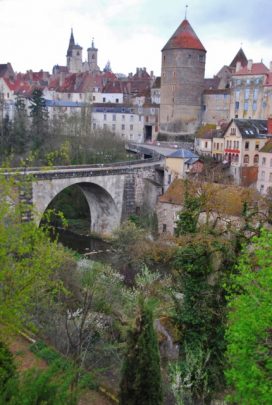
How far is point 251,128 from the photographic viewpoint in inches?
1569

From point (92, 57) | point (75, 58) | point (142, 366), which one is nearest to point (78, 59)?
point (75, 58)

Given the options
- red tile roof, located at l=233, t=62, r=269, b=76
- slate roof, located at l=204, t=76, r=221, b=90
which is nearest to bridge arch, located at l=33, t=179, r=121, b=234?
red tile roof, located at l=233, t=62, r=269, b=76

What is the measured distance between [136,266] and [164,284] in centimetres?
689

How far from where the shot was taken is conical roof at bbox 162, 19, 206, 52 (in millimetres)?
51125

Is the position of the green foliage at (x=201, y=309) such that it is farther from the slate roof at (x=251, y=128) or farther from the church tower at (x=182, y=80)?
the church tower at (x=182, y=80)

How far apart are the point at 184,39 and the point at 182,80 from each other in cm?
457

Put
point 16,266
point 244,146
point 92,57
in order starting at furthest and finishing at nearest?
1. point 92,57
2. point 244,146
3. point 16,266

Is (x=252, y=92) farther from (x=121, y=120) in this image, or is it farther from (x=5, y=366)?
(x=5, y=366)

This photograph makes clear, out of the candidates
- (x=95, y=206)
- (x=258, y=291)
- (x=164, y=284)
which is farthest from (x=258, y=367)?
(x=95, y=206)

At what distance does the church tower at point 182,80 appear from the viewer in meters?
51.3

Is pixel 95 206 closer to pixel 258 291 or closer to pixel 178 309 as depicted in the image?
pixel 178 309

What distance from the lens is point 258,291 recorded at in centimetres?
906

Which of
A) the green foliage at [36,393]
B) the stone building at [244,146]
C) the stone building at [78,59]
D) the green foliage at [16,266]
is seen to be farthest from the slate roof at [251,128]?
the stone building at [78,59]

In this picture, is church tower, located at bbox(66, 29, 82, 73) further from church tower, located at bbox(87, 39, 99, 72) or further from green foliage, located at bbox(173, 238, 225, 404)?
green foliage, located at bbox(173, 238, 225, 404)
